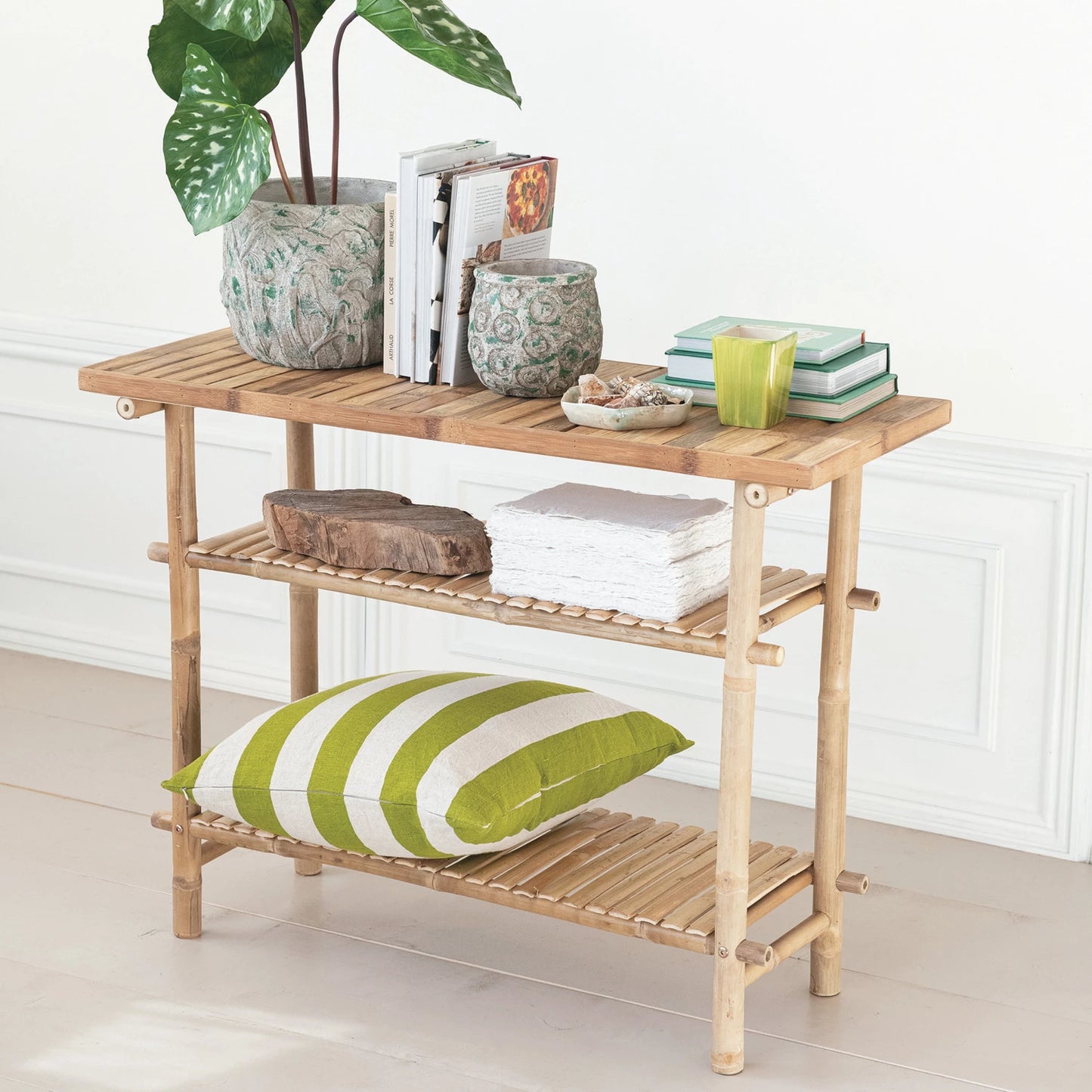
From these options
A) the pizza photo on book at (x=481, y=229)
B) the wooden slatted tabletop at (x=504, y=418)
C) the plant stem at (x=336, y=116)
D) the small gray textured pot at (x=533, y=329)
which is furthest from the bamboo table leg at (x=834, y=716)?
the plant stem at (x=336, y=116)

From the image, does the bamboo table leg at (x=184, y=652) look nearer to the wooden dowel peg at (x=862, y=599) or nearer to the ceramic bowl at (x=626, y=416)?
the ceramic bowl at (x=626, y=416)

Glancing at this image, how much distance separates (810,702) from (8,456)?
6.13 feet

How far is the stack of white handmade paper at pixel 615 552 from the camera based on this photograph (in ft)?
6.64

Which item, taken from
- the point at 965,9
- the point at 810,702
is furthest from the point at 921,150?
the point at 810,702

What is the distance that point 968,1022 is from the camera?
7.52ft

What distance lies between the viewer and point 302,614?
263cm

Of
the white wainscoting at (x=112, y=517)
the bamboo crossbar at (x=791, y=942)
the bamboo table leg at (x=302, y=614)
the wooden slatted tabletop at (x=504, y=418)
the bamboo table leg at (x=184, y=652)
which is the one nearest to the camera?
the wooden slatted tabletop at (x=504, y=418)

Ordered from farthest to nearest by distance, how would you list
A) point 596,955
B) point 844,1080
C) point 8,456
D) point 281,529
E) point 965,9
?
point 8,456
point 965,9
point 596,955
point 281,529
point 844,1080

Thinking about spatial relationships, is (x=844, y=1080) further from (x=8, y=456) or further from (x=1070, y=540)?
(x=8, y=456)

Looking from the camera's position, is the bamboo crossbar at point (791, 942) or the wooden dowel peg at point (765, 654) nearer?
the wooden dowel peg at point (765, 654)

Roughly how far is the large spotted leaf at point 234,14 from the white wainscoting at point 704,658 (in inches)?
47.2

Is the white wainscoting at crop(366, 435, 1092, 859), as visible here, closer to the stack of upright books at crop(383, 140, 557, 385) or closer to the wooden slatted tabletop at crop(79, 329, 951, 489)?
the wooden slatted tabletop at crop(79, 329, 951, 489)

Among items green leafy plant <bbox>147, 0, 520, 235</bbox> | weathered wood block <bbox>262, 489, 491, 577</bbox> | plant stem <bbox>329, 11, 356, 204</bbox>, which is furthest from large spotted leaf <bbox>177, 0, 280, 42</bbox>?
weathered wood block <bbox>262, 489, 491, 577</bbox>

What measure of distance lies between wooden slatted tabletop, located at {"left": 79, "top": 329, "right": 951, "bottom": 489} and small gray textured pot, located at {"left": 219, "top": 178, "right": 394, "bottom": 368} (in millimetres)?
35
